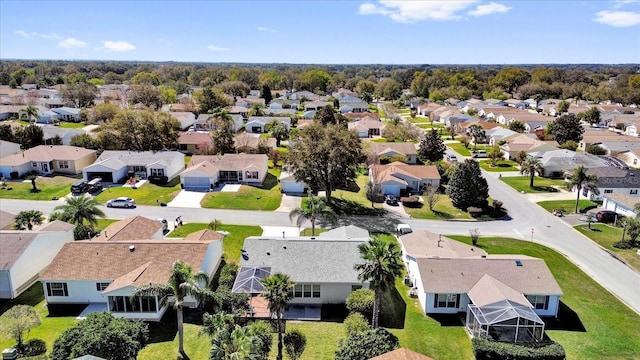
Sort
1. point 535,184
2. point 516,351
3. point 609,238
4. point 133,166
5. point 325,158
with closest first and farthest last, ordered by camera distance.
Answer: point 516,351, point 609,238, point 325,158, point 133,166, point 535,184

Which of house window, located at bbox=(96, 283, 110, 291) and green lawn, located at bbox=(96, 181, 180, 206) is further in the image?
green lawn, located at bbox=(96, 181, 180, 206)

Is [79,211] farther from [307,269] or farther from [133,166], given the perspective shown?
[133,166]

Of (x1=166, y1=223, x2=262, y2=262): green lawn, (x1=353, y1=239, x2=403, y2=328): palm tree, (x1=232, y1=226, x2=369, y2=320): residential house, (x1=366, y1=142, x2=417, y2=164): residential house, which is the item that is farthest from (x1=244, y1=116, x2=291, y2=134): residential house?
(x1=353, y1=239, x2=403, y2=328): palm tree

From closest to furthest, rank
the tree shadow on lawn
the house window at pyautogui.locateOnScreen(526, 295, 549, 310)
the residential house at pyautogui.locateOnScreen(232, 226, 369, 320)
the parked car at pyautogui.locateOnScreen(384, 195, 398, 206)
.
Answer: the tree shadow on lawn < the house window at pyautogui.locateOnScreen(526, 295, 549, 310) < the residential house at pyautogui.locateOnScreen(232, 226, 369, 320) < the parked car at pyautogui.locateOnScreen(384, 195, 398, 206)

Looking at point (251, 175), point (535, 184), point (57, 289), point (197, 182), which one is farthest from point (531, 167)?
point (57, 289)

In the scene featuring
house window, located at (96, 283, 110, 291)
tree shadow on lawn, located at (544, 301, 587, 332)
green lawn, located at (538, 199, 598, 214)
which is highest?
house window, located at (96, 283, 110, 291)

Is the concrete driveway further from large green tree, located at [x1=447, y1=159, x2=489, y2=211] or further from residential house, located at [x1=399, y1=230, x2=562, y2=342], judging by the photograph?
large green tree, located at [x1=447, y1=159, x2=489, y2=211]
